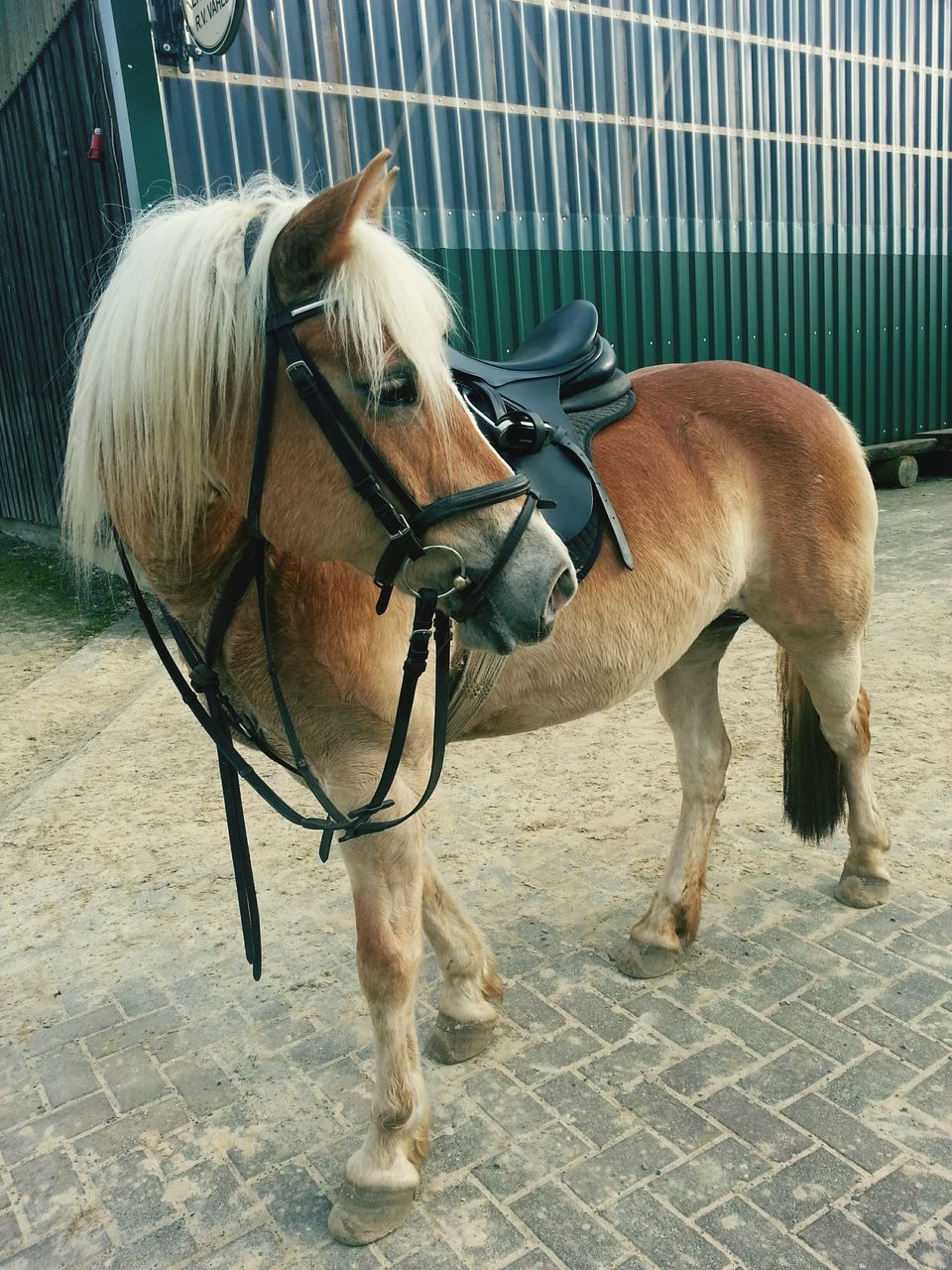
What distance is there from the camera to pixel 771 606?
2.88m

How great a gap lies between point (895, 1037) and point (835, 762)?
103 centimetres

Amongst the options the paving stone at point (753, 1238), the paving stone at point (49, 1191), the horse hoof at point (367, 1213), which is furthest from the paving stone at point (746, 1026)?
the paving stone at point (49, 1191)

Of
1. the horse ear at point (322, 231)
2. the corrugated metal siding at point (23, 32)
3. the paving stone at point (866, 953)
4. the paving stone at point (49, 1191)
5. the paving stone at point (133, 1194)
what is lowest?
the paving stone at point (866, 953)

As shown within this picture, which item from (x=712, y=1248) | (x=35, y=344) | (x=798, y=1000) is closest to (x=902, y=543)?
(x=798, y=1000)

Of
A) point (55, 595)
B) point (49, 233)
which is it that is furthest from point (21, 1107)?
point (49, 233)

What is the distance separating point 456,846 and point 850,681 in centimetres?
164

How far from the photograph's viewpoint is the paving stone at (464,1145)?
215cm

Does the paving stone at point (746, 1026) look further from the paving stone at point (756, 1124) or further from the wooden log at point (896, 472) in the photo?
the wooden log at point (896, 472)

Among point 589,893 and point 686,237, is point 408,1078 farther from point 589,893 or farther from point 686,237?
point 686,237

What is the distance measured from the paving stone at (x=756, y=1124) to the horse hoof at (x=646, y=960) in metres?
0.52

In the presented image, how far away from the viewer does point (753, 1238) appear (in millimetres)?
1865

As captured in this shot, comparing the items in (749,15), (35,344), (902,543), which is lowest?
(902,543)

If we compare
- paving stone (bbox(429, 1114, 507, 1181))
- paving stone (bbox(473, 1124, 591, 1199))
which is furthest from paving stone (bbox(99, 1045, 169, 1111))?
paving stone (bbox(473, 1124, 591, 1199))

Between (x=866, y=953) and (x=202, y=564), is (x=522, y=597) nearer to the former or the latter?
(x=202, y=564)
